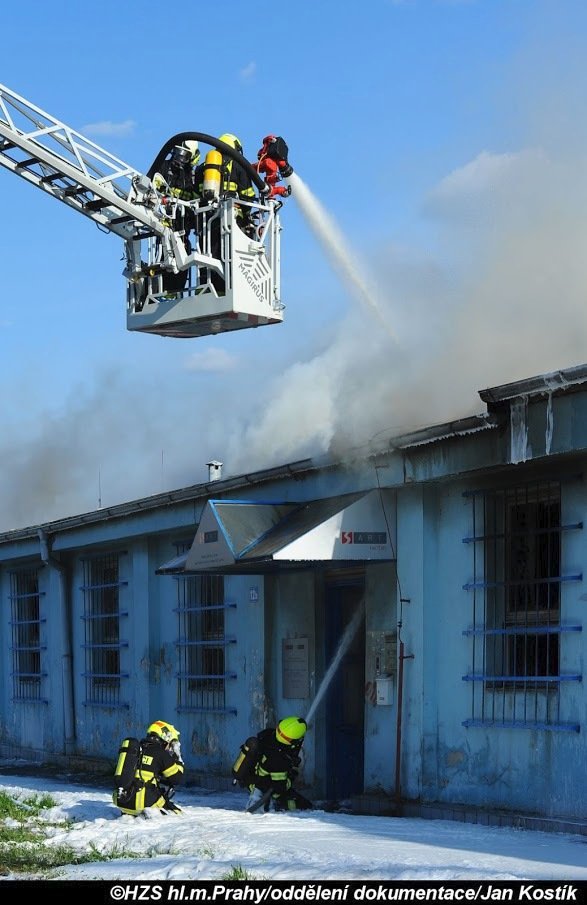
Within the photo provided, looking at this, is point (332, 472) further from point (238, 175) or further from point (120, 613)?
point (120, 613)

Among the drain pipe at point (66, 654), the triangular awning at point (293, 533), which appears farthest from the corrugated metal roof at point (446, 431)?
the drain pipe at point (66, 654)

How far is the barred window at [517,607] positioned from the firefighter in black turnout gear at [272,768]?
1798 millimetres

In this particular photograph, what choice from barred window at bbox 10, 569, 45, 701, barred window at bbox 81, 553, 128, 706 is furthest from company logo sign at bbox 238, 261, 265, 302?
barred window at bbox 10, 569, 45, 701

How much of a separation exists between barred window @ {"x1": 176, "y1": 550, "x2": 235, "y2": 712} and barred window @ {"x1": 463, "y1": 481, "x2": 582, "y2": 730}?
5.24m

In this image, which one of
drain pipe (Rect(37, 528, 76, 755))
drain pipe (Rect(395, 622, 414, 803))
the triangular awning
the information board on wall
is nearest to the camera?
drain pipe (Rect(395, 622, 414, 803))

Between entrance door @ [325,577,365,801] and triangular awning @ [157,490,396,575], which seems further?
entrance door @ [325,577,365,801]

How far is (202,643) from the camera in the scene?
1766 cm

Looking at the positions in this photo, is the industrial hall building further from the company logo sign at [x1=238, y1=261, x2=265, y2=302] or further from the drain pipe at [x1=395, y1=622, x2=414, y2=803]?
the company logo sign at [x1=238, y1=261, x2=265, y2=302]

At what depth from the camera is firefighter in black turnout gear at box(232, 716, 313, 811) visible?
13.0 meters

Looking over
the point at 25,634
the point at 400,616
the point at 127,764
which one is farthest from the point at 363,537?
the point at 25,634

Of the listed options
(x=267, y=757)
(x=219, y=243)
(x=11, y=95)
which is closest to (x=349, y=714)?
(x=267, y=757)

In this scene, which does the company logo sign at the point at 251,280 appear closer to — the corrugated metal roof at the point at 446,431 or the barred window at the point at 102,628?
the corrugated metal roof at the point at 446,431

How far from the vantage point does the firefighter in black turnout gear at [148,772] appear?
40.6 feet
